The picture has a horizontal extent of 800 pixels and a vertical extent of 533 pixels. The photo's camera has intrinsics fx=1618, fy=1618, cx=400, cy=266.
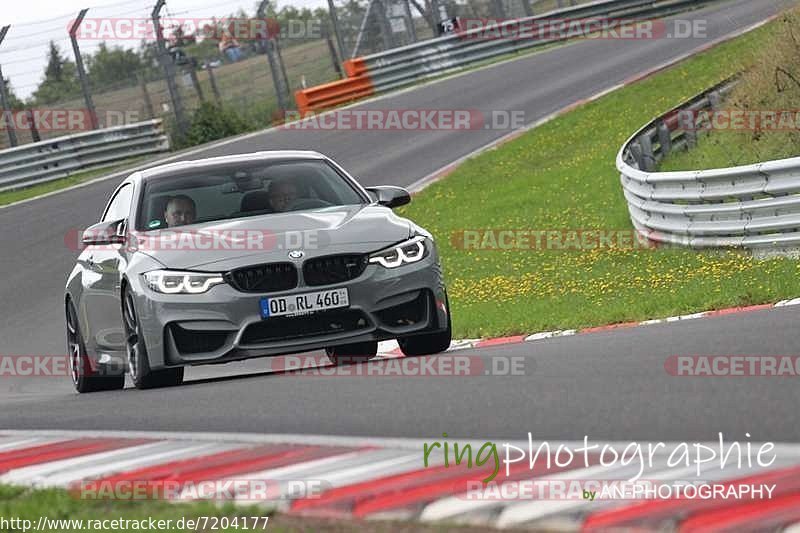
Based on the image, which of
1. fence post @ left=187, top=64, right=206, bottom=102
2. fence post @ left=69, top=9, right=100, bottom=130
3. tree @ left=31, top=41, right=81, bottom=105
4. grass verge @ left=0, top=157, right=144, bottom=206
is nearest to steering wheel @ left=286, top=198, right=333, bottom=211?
grass verge @ left=0, top=157, right=144, bottom=206

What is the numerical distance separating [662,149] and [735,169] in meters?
9.04

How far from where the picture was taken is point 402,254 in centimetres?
1006

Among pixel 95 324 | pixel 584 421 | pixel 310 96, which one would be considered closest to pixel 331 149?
pixel 310 96

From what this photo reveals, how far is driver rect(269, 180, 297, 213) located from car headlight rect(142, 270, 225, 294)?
3.93 ft

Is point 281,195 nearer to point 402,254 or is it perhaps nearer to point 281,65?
point 402,254

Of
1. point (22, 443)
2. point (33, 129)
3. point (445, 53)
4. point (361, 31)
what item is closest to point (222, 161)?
point (22, 443)

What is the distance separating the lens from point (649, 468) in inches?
211

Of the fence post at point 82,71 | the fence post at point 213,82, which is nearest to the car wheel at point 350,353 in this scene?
the fence post at point 82,71

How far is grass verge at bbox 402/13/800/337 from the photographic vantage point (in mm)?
13719

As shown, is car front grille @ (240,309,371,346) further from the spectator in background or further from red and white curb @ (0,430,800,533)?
the spectator in background

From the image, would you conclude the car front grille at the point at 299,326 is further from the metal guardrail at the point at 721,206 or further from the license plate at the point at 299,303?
the metal guardrail at the point at 721,206

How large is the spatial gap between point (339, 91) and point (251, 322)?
27.0m

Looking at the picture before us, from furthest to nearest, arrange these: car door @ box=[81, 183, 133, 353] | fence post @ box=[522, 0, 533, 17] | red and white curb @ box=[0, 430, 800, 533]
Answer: fence post @ box=[522, 0, 533, 17] → car door @ box=[81, 183, 133, 353] → red and white curb @ box=[0, 430, 800, 533]

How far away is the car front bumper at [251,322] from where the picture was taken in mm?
9727
